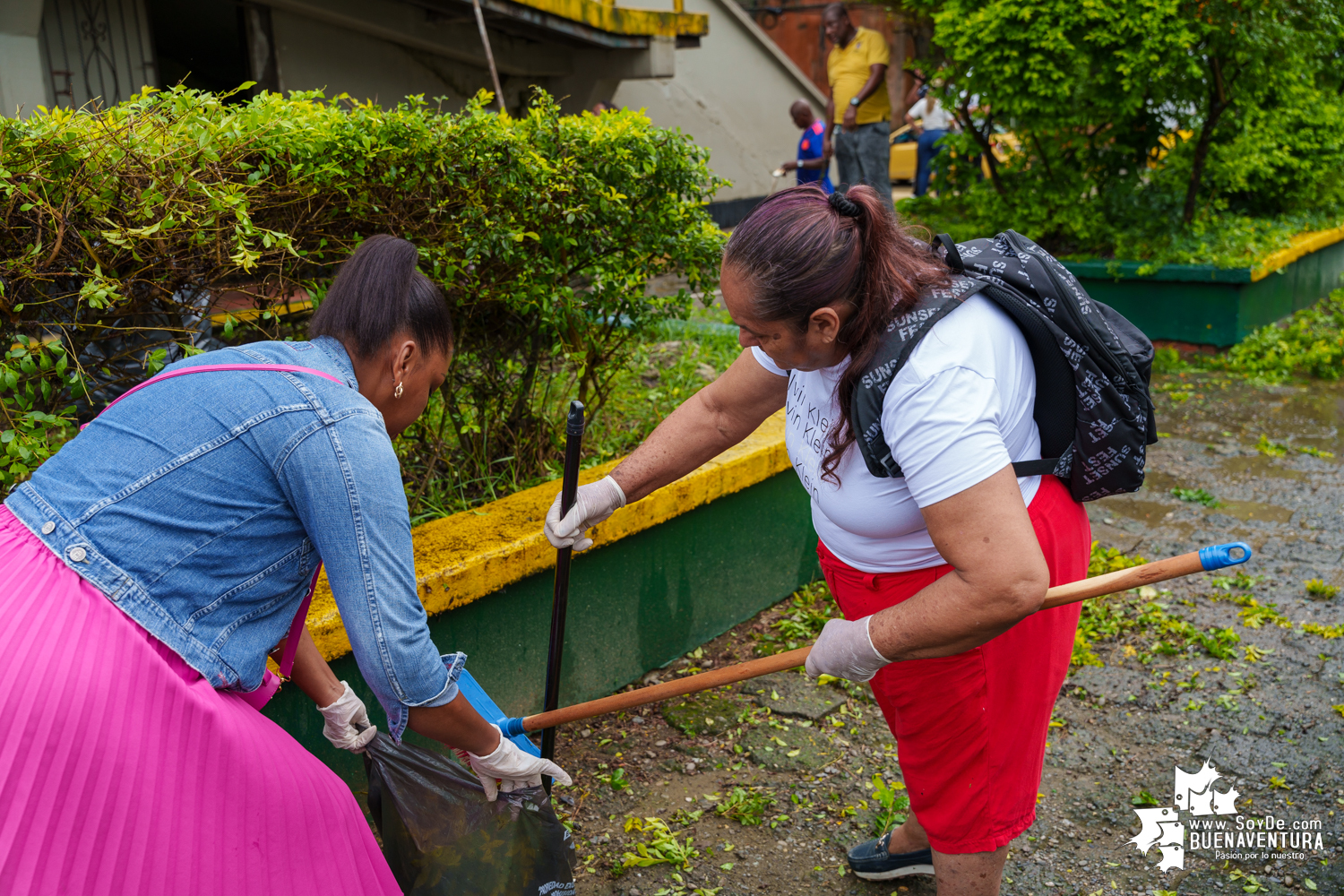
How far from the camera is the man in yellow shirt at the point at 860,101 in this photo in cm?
864

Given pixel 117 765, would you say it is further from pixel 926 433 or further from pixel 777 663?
pixel 926 433

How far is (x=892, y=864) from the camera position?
8.43ft

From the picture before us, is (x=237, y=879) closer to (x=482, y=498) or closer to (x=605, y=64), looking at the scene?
(x=482, y=498)

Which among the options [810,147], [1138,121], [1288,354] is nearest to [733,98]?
[810,147]

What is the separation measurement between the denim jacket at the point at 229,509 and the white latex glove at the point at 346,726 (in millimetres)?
559

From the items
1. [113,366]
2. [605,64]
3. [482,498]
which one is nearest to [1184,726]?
[482,498]

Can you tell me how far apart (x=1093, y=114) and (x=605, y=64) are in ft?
13.4

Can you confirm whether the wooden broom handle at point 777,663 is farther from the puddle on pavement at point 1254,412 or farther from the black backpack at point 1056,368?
the puddle on pavement at point 1254,412

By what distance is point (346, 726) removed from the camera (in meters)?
2.11

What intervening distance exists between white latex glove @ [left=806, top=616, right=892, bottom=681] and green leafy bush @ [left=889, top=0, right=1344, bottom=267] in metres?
5.69

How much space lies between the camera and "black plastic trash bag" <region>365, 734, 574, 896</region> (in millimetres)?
1976

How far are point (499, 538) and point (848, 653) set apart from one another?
1238mm

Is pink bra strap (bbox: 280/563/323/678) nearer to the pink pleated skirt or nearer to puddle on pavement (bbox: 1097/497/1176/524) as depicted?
the pink pleated skirt

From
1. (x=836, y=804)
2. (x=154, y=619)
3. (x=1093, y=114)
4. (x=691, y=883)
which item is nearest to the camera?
(x=154, y=619)
